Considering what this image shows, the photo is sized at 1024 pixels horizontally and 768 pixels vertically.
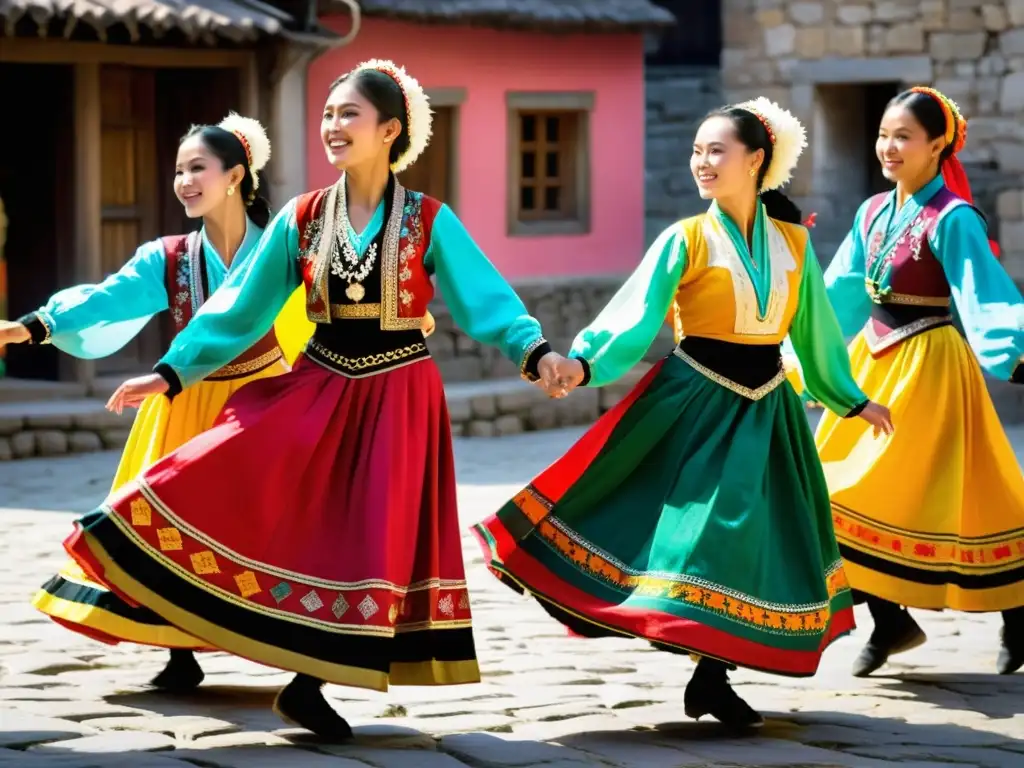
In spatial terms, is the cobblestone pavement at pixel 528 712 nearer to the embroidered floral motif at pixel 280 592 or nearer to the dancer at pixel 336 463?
the dancer at pixel 336 463

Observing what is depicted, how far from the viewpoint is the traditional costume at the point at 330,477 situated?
5430 millimetres

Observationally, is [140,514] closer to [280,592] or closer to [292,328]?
[280,592]

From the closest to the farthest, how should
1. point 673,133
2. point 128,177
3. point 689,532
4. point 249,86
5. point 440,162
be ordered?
point 689,532 → point 249,86 → point 128,177 → point 440,162 → point 673,133

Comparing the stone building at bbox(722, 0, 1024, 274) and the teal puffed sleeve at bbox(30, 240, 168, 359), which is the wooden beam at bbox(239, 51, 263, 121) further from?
the teal puffed sleeve at bbox(30, 240, 168, 359)

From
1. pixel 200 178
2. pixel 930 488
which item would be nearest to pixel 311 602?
pixel 200 178

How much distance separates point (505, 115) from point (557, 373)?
34.8 feet

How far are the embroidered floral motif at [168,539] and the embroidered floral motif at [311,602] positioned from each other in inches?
13.1

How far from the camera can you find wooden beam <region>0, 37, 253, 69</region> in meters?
12.8

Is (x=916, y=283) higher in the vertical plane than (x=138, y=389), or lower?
higher

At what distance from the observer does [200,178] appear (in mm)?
6461

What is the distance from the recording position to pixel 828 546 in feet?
19.5

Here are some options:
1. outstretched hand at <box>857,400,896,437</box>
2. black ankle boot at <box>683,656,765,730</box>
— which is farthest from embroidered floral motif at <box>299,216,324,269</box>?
outstretched hand at <box>857,400,896,437</box>

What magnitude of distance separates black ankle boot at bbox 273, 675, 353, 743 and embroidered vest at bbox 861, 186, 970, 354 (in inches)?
89.7

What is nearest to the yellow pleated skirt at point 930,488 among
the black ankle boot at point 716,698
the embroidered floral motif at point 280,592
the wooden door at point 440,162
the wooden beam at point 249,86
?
the black ankle boot at point 716,698
